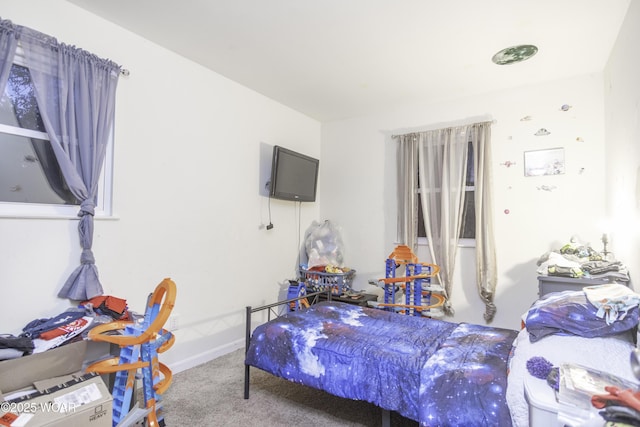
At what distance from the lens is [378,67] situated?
2885 millimetres

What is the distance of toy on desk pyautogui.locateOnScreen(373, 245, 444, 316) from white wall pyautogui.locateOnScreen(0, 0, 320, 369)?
1.27 metres

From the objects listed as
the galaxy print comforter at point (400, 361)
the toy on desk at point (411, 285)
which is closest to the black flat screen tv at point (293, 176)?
the toy on desk at point (411, 285)

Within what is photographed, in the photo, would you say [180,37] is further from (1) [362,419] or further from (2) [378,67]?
(1) [362,419]

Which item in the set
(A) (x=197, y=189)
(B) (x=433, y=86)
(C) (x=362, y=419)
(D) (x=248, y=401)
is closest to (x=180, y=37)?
(A) (x=197, y=189)

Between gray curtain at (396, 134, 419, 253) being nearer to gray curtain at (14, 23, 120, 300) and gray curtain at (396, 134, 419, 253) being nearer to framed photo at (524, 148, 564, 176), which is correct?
framed photo at (524, 148, 564, 176)

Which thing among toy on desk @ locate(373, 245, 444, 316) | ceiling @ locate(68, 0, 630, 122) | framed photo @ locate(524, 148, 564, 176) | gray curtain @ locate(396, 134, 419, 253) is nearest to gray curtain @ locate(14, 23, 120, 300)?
ceiling @ locate(68, 0, 630, 122)

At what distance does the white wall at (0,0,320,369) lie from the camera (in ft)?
6.34

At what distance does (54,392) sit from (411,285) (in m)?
2.59

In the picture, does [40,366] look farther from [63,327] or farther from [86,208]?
[86,208]

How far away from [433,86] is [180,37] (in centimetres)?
229

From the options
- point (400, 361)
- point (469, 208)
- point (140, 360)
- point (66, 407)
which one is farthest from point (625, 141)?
point (66, 407)

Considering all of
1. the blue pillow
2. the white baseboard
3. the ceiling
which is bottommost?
the white baseboard

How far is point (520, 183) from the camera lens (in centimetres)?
314

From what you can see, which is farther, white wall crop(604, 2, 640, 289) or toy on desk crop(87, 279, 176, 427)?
white wall crop(604, 2, 640, 289)
